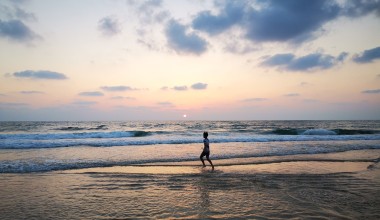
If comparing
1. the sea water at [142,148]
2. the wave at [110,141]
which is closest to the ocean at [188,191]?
the sea water at [142,148]

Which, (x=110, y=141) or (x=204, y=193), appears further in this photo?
(x=110, y=141)

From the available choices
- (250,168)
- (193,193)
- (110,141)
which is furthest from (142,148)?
(193,193)

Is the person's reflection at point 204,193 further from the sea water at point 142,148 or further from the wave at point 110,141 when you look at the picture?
the wave at point 110,141

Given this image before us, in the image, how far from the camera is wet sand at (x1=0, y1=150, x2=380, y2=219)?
6105 mm

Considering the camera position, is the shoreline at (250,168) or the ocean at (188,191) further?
the shoreline at (250,168)

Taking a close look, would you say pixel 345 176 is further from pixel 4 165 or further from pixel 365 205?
pixel 4 165

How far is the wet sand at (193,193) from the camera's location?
6105 millimetres

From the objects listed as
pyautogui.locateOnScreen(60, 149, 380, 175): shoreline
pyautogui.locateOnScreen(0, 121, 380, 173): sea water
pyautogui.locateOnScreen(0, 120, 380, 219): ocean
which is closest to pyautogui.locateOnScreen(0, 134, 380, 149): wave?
pyautogui.locateOnScreen(0, 121, 380, 173): sea water

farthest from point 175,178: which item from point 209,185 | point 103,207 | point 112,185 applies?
point 103,207

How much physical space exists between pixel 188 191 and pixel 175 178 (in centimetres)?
204

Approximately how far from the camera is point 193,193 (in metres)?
7.82

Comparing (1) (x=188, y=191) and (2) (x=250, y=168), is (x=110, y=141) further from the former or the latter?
(1) (x=188, y=191)

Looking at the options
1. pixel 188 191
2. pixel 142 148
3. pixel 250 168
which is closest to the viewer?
pixel 188 191

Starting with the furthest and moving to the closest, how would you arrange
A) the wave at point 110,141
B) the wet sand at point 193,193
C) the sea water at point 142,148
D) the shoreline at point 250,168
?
the wave at point 110,141 < the sea water at point 142,148 < the shoreline at point 250,168 < the wet sand at point 193,193
